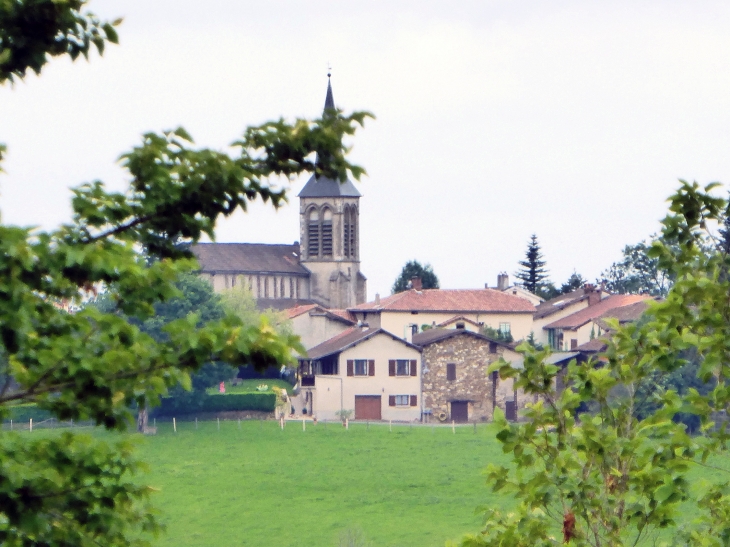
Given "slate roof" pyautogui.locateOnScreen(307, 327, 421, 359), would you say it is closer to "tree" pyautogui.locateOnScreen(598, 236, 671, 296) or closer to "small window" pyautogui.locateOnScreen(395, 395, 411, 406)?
"small window" pyautogui.locateOnScreen(395, 395, 411, 406)

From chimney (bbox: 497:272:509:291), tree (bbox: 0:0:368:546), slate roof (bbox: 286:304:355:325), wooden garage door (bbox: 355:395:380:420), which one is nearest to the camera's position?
tree (bbox: 0:0:368:546)

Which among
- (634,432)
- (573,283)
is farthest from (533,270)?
(634,432)

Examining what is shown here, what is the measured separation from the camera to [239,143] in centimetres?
852

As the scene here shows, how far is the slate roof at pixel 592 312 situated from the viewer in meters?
84.5

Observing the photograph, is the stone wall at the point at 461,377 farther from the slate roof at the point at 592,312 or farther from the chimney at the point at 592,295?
the chimney at the point at 592,295

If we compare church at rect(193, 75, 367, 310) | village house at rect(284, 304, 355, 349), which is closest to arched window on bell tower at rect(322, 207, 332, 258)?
church at rect(193, 75, 367, 310)

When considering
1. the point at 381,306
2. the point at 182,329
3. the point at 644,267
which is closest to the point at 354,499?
the point at 182,329

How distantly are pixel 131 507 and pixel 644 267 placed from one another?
11737cm

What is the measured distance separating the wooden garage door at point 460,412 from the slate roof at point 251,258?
48352mm

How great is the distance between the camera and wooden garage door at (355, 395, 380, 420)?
73.9 metres

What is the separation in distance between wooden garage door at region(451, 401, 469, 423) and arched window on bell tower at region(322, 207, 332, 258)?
51.2 meters

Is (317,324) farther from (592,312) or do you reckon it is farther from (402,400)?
(592,312)

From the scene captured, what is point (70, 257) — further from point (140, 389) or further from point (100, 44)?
point (100, 44)

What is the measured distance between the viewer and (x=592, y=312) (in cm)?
8662
